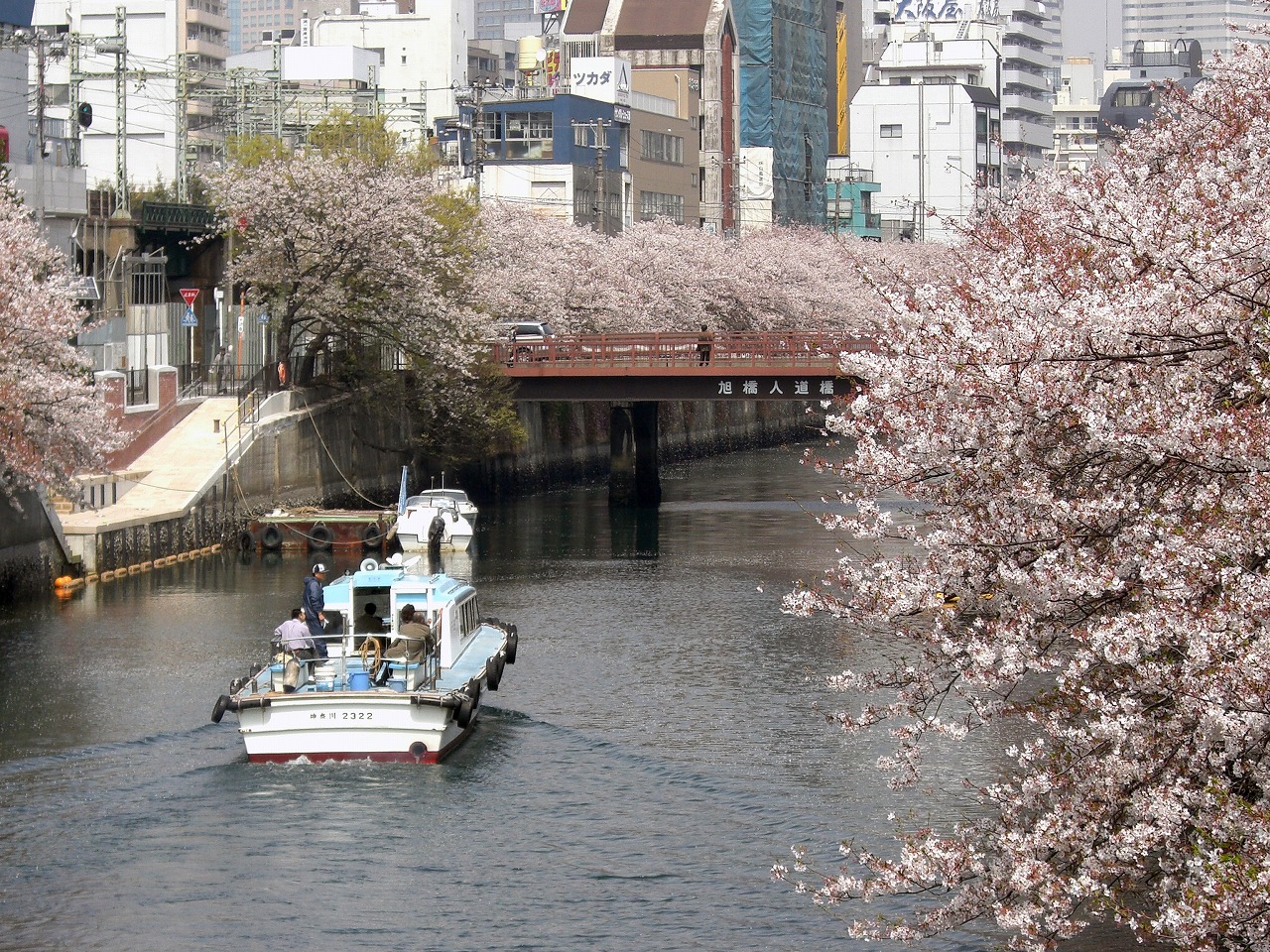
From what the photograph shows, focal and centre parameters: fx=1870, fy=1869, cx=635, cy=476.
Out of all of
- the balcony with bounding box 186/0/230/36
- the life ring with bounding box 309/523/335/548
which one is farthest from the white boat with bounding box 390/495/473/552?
the balcony with bounding box 186/0/230/36

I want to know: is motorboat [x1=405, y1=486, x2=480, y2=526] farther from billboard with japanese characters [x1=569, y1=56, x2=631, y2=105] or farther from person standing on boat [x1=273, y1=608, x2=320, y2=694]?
billboard with japanese characters [x1=569, y1=56, x2=631, y2=105]

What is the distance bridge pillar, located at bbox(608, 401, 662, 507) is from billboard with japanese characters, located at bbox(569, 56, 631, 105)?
62.5m

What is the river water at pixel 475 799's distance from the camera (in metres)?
22.4

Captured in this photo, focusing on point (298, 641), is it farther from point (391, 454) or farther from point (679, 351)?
point (391, 454)

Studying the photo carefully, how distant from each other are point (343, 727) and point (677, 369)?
37.7 meters

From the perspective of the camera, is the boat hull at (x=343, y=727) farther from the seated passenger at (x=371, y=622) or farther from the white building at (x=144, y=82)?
the white building at (x=144, y=82)

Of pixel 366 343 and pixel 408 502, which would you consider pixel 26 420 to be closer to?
pixel 408 502

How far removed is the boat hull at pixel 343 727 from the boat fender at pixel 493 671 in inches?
183

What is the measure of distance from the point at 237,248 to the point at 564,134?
6221 cm

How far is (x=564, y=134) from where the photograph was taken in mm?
126688

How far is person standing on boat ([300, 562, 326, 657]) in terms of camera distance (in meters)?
32.0

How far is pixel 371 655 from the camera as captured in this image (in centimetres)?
3078

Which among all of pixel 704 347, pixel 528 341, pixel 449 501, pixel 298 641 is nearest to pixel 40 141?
pixel 528 341

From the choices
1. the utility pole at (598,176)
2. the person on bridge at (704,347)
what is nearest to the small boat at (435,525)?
the person on bridge at (704,347)
